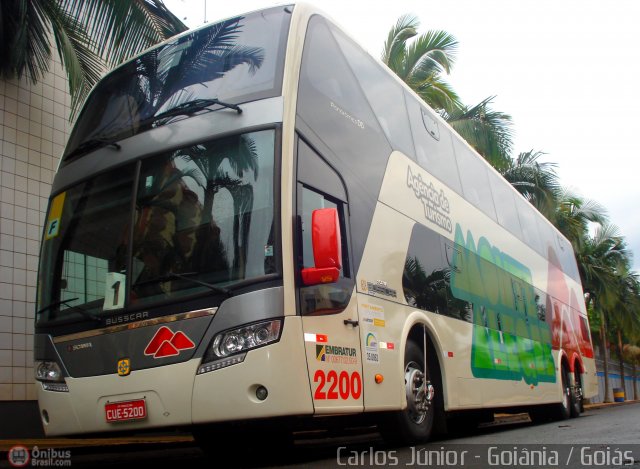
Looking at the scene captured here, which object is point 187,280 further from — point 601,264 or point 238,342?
point 601,264

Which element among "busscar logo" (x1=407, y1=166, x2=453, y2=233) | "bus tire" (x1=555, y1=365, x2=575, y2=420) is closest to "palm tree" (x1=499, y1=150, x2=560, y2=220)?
"bus tire" (x1=555, y1=365, x2=575, y2=420)

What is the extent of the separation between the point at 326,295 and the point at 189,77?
2395 millimetres

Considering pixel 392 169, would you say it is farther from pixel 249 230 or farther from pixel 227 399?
pixel 227 399

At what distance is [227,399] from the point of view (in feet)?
16.4

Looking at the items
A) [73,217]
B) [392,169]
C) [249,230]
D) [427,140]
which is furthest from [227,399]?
[427,140]

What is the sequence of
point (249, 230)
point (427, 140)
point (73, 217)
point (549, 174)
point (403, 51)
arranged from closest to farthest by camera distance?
point (249, 230)
point (73, 217)
point (427, 140)
point (403, 51)
point (549, 174)

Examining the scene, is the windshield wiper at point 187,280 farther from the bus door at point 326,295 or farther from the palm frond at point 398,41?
the palm frond at point 398,41

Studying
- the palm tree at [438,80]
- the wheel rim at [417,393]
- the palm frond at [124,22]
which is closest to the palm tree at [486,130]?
the palm tree at [438,80]

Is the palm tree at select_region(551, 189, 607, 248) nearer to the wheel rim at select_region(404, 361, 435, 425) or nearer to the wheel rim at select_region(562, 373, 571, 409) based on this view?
the wheel rim at select_region(562, 373, 571, 409)

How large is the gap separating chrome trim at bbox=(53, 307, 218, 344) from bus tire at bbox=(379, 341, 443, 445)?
2.35 metres

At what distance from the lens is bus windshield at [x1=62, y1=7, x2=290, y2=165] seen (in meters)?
6.01

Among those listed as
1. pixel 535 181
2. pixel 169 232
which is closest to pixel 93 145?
pixel 169 232

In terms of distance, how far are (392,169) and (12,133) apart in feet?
18.6

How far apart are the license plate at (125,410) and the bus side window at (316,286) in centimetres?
138
